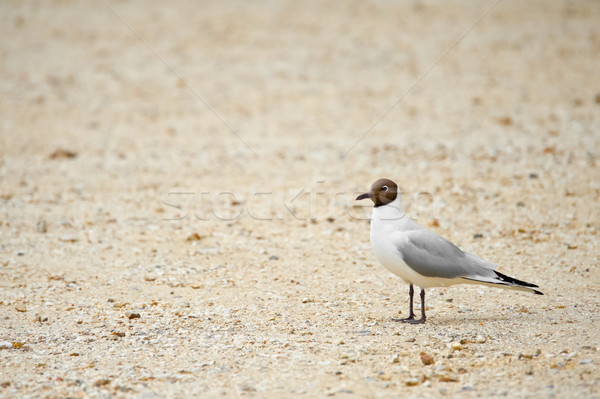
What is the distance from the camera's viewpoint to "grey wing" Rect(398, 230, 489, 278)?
17.8 ft

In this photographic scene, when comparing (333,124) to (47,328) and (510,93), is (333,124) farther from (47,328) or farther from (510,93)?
(47,328)

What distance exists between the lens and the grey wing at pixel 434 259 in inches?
213

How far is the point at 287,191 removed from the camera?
32.4 feet

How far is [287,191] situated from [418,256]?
464cm

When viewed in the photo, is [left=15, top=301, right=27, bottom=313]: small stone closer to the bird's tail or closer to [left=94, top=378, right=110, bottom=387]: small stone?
[left=94, top=378, right=110, bottom=387]: small stone

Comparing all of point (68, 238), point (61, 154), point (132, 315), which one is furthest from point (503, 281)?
point (61, 154)

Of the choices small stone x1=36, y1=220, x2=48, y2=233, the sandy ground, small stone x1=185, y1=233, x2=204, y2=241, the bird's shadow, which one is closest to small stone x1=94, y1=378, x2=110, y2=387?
the sandy ground

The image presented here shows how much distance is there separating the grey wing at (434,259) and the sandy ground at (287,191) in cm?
46

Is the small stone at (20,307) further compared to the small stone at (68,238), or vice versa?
the small stone at (68,238)

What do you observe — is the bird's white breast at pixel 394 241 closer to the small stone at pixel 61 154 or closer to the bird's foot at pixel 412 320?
the bird's foot at pixel 412 320

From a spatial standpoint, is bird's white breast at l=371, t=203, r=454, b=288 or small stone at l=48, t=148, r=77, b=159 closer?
bird's white breast at l=371, t=203, r=454, b=288

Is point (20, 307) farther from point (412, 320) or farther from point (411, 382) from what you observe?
point (411, 382)

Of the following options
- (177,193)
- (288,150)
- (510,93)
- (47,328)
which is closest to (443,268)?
(47,328)

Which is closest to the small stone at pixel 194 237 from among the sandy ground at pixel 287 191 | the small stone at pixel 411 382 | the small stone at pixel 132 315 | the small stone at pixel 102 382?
the sandy ground at pixel 287 191
